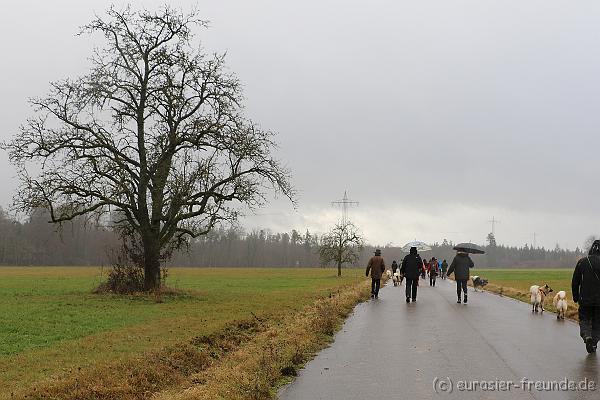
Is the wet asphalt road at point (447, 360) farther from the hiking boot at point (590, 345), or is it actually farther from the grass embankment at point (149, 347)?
the grass embankment at point (149, 347)

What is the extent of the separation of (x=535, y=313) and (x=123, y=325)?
40.1 ft

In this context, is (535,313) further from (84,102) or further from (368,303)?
(84,102)

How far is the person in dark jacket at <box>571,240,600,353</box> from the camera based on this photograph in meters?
10.6

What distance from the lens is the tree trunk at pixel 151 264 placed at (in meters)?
27.4

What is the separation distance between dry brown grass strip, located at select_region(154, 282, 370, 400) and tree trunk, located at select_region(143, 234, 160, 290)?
1403cm

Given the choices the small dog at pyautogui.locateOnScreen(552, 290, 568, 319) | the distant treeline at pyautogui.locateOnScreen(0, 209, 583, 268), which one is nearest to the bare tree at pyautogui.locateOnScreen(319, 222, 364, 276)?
the distant treeline at pyautogui.locateOnScreen(0, 209, 583, 268)

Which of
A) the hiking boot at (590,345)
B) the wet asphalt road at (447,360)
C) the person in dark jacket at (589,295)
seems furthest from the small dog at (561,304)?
the hiking boot at (590,345)

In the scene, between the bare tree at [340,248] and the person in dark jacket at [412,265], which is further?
the bare tree at [340,248]

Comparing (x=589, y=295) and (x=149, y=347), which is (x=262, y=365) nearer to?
(x=149, y=347)

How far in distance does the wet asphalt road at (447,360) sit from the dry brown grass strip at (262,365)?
0.93 ft
